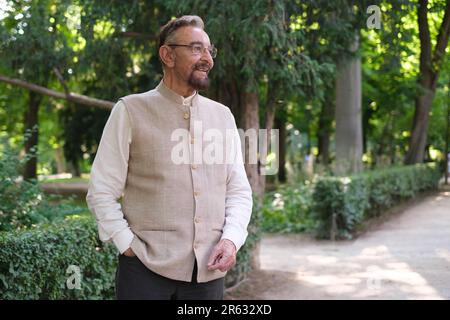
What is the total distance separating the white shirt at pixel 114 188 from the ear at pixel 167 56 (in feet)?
0.83

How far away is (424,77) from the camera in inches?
542

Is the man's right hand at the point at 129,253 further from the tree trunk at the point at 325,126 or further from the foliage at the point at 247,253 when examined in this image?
the tree trunk at the point at 325,126

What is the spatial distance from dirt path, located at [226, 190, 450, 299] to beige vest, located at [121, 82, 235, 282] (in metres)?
1.84

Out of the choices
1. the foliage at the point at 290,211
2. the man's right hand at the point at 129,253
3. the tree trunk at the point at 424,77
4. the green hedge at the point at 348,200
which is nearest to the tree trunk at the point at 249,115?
the tree trunk at the point at 424,77

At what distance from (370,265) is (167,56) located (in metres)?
5.87

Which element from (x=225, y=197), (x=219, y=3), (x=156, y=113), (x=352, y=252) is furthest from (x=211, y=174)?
(x=352, y=252)

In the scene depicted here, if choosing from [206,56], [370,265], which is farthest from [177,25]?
[370,265]

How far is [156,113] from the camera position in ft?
9.37

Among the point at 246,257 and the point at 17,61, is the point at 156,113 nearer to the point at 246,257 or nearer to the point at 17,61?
the point at 246,257

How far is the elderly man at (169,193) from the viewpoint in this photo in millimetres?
2721

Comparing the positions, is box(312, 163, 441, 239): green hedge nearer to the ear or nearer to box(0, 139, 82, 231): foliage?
box(0, 139, 82, 231): foliage

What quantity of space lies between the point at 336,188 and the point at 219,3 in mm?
5706

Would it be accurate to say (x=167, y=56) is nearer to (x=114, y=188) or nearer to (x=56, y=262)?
(x=114, y=188)

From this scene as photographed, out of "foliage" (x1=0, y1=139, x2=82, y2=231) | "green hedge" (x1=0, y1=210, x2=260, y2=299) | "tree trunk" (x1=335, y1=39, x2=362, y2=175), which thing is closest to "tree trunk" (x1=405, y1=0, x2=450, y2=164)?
"tree trunk" (x1=335, y1=39, x2=362, y2=175)
